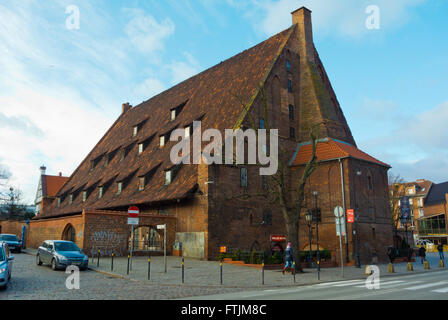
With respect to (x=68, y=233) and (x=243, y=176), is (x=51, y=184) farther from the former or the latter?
(x=243, y=176)

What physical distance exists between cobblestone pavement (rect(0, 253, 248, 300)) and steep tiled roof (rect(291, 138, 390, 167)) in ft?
61.9

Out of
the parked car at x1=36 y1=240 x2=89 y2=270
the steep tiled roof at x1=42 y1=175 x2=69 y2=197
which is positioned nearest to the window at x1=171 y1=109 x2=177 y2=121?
the parked car at x1=36 y1=240 x2=89 y2=270

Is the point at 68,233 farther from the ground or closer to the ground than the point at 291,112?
closer to the ground

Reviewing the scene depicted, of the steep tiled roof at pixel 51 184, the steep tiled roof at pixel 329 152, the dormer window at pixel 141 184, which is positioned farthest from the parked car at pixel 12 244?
the steep tiled roof at pixel 51 184

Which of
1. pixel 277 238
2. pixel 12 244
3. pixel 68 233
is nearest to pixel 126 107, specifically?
pixel 12 244

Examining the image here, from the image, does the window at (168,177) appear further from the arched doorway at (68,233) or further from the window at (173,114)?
the window at (173,114)

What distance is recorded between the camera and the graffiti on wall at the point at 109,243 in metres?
27.3

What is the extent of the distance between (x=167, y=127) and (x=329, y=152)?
16106 millimetres

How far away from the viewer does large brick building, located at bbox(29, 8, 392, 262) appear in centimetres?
2783

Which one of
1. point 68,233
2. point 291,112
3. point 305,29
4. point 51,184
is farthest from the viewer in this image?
point 51,184

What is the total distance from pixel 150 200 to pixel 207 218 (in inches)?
236

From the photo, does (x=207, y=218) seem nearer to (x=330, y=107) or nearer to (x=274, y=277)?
(x=274, y=277)

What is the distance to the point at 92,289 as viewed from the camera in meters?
13.5

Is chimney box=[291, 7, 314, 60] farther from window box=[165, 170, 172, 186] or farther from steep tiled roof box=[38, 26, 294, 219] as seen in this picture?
window box=[165, 170, 172, 186]
